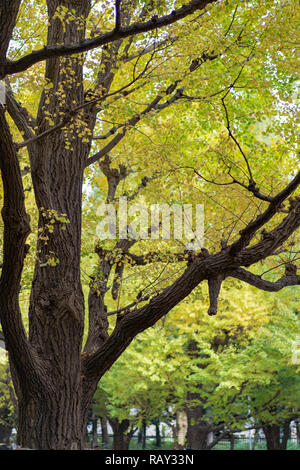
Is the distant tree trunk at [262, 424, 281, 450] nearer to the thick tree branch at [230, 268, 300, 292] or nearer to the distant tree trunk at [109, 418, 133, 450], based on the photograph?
the distant tree trunk at [109, 418, 133, 450]

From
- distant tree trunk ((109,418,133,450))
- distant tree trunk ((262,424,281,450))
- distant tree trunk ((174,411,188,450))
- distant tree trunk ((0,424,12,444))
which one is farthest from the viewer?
distant tree trunk ((0,424,12,444))

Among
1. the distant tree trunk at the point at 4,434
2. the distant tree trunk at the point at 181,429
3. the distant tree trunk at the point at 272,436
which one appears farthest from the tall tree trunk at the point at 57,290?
the distant tree trunk at the point at 4,434

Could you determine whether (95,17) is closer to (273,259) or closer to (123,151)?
(123,151)

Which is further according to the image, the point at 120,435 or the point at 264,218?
the point at 120,435

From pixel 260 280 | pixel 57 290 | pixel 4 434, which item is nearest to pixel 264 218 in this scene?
pixel 260 280

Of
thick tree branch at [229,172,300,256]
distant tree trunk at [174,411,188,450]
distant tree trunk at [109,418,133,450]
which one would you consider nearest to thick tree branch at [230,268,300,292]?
thick tree branch at [229,172,300,256]

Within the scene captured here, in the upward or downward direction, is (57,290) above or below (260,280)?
below

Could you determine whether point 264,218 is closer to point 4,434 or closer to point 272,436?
point 272,436

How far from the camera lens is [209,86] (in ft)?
25.8

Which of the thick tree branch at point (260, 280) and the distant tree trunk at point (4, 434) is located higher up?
the thick tree branch at point (260, 280)

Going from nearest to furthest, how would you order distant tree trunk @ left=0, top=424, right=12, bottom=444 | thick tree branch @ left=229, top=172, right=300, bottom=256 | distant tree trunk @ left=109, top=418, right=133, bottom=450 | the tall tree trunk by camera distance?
thick tree branch @ left=229, top=172, right=300, bottom=256 → the tall tree trunk → distant tree trunk @ left=109, top=418, right=133, bottom=450 → distant tree trunk @ left=0, top=424, right=12, bottom=444

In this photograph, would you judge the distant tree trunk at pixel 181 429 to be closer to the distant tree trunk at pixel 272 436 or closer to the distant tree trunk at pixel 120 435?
the distant tree trunk at pixel 120 435
